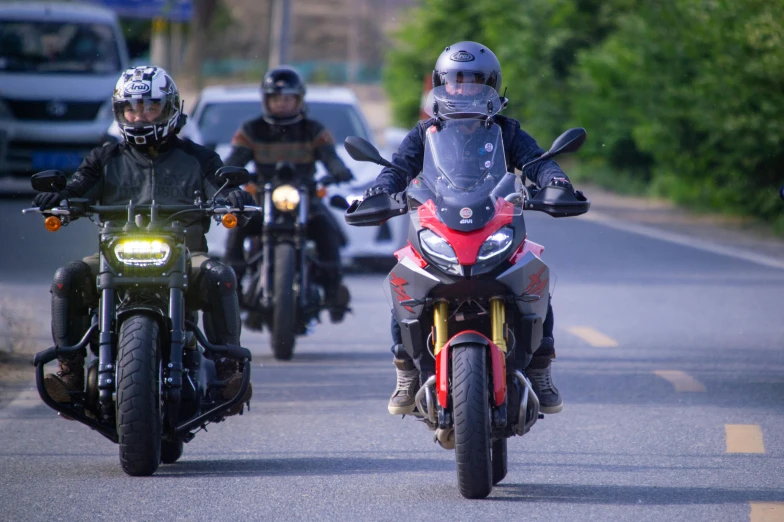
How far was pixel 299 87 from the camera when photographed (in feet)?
35.6

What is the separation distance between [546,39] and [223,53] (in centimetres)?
8635

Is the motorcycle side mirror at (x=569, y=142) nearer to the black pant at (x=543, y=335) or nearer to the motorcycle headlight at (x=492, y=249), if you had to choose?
the motorcycle headlight at (x=492, y=249)

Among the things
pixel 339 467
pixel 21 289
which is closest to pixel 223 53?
pixel 21 289

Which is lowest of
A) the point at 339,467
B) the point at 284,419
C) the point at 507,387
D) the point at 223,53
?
the point at 223,53

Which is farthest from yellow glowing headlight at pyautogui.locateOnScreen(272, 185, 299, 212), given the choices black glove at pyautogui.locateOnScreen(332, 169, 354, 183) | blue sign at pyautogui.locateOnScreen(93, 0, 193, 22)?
blue sign at pyautogui.locateOnScreen(93, 0, 193, 22)

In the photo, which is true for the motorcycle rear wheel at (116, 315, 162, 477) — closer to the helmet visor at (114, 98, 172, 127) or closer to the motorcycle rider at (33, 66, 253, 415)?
the motorcycle rider at (33, 66, 253, 415)

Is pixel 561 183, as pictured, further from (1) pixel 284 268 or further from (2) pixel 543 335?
(1) pixel 284 268

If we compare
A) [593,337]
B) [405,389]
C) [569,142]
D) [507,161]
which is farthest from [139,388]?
[593,337]

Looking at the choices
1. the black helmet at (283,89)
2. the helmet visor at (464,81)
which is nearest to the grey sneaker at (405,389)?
the helmet visor at (464,81)

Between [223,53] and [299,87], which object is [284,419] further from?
[223,53]

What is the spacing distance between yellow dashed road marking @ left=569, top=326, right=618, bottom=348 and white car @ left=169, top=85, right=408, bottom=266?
338cm

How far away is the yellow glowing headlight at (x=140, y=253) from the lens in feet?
21.7

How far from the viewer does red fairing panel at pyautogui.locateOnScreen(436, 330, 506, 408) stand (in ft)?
20.1

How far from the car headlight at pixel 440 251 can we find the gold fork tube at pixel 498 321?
0.69 feet
